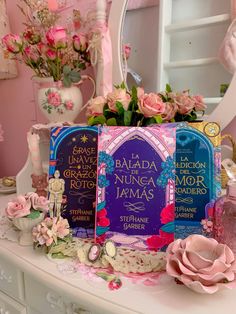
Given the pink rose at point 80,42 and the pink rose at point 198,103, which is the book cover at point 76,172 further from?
the pink rose at point 80,42

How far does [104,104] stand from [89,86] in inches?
20.0

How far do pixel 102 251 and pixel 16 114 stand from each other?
1151 mm

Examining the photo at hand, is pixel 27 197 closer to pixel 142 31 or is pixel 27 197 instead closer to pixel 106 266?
pixel 106 266

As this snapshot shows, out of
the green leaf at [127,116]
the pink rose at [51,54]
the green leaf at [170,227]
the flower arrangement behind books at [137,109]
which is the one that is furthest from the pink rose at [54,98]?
the green leaf at [170,227]

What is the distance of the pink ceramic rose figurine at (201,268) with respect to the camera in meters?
0.44

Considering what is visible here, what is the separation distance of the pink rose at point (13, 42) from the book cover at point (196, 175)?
0.59 meters

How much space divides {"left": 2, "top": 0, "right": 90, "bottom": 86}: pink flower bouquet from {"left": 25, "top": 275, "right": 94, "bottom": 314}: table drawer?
60cm

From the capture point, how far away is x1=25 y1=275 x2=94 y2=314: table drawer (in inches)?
21.8

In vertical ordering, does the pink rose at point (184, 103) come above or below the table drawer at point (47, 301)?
above

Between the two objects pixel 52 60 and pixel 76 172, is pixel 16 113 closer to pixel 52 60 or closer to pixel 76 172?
pixel 52 60

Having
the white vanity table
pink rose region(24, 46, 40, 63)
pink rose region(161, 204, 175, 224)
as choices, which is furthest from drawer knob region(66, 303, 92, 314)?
pink rose region(24, 46, 40, 63)

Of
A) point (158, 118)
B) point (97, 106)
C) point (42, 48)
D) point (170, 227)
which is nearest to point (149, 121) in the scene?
point (158, 118)

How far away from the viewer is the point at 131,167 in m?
0.61

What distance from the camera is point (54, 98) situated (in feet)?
3.18
